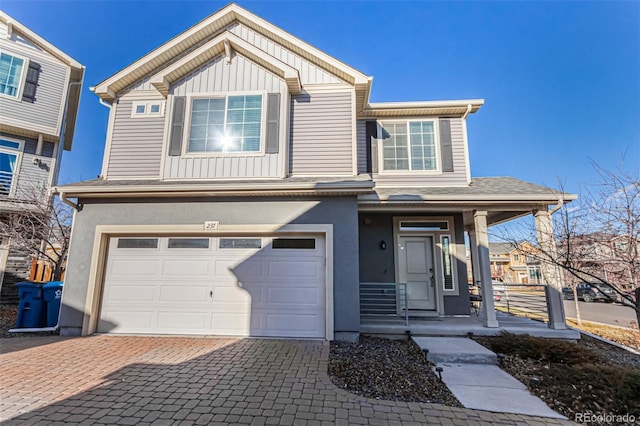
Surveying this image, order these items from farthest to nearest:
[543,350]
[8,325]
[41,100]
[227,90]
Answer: [41,100], [227,90], [8,325], [543,350]

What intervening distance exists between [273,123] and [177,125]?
236 centimetres

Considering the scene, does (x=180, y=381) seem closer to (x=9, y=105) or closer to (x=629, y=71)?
(x=9, y=105)

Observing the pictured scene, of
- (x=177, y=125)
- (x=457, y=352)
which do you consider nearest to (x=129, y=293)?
(x=177, y=125)

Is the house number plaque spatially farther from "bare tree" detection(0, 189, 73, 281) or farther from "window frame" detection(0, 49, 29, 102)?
"window frame" detection(0, 49, 29, 102)

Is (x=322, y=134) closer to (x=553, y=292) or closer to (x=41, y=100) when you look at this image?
(x=553, y=292)

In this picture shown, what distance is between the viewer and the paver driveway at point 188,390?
9.66ft

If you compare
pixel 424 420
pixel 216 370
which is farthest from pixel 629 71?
pixel 216 370

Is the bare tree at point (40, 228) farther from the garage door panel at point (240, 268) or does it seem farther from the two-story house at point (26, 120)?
the garage door panel at point (240, 268)

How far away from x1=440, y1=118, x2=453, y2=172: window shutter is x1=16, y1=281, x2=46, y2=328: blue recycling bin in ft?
33.7

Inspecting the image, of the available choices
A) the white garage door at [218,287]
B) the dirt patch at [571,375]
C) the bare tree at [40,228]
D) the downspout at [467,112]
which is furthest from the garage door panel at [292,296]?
the bare tree at [40,228]

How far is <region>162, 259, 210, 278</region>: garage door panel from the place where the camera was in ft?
20.4

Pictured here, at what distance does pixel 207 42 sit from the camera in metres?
7.31

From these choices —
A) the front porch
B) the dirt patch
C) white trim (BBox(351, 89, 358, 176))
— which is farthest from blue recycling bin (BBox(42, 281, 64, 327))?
the dirt patch

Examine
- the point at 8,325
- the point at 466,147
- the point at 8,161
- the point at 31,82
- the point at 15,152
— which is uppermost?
the point at 31,82
